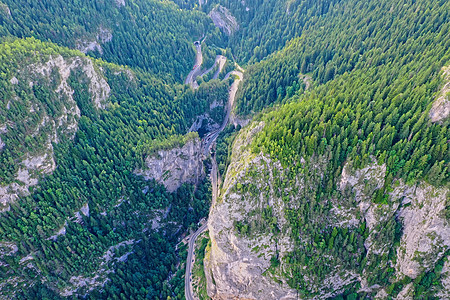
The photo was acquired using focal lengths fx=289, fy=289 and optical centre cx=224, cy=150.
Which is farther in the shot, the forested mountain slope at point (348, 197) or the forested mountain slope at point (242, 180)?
the forested mountain slope at point (242, 180)

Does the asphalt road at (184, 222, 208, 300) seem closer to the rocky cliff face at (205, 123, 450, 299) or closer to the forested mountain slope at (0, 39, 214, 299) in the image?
the forested mountain slope at (0, 39, 214, 299)

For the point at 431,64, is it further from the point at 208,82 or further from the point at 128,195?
the point at 128,195

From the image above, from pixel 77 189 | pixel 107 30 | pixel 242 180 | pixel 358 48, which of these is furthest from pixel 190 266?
pixel 107 30

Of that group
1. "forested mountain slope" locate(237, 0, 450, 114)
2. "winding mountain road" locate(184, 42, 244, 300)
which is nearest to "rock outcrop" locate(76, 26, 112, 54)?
"winding mountain road" locate(184, 42, 244, 300)

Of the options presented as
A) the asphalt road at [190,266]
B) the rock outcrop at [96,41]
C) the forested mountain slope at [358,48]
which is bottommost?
the asphalt road at [190,266]

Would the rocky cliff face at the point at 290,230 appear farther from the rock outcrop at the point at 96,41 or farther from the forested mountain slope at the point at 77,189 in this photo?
the rock outcrop at the point at 96,41

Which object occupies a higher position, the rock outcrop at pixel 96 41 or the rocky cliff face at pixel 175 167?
the rock outcrop at pixel 96 41

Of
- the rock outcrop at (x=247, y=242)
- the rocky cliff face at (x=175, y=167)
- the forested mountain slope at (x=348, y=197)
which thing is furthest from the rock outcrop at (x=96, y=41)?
the rock outcrop at (x=247, y=242)

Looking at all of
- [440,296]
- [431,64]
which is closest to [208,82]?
[431,64]
